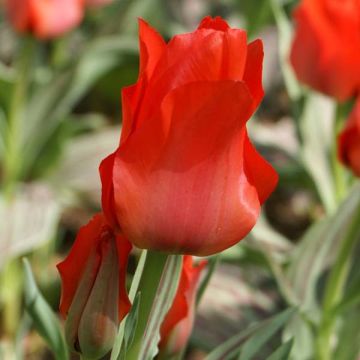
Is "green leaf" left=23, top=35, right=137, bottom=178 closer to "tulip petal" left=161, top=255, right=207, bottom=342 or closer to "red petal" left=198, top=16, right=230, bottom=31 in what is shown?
"tulip petal" left=161, top=255, right=207, bottom=342

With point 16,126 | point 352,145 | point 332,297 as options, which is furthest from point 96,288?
point 16,126

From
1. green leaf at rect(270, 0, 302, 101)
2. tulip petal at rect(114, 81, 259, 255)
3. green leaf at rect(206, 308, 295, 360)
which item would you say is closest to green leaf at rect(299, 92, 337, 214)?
green leaf at rect(270, 0, 302, 101)

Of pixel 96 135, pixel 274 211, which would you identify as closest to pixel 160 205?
pixel 96 135

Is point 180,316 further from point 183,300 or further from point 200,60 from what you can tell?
point 200,60

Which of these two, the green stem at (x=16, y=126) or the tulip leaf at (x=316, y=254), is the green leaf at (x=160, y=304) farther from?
the green stem at (x=16, y=126)

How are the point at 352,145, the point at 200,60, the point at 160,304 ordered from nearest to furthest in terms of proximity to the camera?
the point at 200,60 → the point at 160,304 → the point at 352,145

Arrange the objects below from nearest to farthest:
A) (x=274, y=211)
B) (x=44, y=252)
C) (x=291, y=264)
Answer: (x=291, y=264) < (x=44, y=252) < (x=274, y=211)

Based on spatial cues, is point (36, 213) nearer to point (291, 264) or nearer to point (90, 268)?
point (291, 264)
